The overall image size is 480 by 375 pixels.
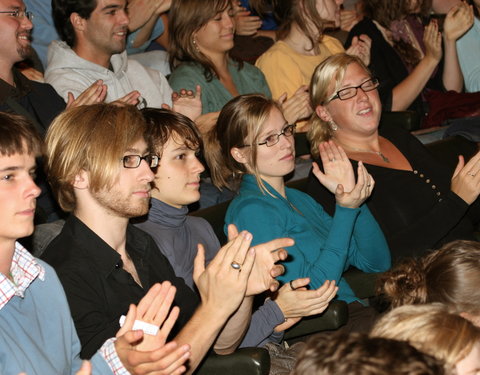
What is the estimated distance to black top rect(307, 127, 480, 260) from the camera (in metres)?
3.07

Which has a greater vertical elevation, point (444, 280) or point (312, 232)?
point (444, 280)

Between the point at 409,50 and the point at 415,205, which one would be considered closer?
the point at 415,205

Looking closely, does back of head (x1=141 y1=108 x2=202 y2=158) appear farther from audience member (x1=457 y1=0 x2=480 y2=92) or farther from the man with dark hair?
audience member (x1=457 y1=0 x2=480 y2=92)

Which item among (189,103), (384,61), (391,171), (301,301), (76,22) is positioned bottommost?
(301,301)

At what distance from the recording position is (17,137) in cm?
195

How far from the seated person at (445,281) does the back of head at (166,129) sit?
2.71ft

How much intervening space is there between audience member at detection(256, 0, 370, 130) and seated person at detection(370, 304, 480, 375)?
2.33 m

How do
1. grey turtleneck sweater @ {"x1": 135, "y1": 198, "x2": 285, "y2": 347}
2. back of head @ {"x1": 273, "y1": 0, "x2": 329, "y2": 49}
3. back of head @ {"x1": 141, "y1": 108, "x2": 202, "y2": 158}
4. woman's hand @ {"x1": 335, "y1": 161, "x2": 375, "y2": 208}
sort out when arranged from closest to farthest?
grey turtleneck sweater @ {"x1": 135, "y1": 198, "x2": 285, "y2": 347} < back of head @ {"x1": 141, "y1": 108, "x2": 202, "y2": 158} < woman's hand @ {"x1": 335, "y1": 161, "x2": 375, "y2": 208} < back of head @ {"x1": 273, "y1": 0, "x2": 329, "y2": 49}

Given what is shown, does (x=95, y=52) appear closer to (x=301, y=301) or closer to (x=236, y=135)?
(x=236, y=135)

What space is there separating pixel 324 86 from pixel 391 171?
479 millimetres

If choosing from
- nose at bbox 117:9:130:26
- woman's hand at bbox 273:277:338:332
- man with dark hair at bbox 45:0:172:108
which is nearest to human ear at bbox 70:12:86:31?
man with dark hair at bbox 45:0:172:108

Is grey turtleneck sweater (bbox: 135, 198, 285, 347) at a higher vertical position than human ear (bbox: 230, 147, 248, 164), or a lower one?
lower

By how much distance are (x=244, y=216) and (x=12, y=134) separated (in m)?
0.97

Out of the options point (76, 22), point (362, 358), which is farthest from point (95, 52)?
point (362, 358)
